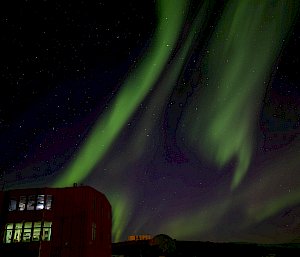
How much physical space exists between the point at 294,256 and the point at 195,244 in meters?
21.9

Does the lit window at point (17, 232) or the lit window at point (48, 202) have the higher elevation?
the lit window at point (48, 202)

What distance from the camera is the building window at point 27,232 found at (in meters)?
35.9

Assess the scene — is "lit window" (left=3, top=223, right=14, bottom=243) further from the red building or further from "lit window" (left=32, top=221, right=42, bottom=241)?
"lit window" (left=32, top=221, right=42, bottom=241)

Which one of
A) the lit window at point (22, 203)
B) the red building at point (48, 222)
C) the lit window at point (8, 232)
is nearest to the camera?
the red building at point (48, 222)

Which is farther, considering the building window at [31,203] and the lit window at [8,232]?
the building window at [31,203]

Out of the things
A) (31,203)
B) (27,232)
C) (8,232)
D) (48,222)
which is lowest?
(27,232)

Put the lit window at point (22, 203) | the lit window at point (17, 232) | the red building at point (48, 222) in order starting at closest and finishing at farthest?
the red building at point (48, 222) < the lit window at point (17, 232) < the lit window at point (22, 203)

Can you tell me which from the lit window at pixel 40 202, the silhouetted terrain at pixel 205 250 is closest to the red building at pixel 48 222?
the lit window at pixel 40 202

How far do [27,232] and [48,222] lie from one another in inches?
105

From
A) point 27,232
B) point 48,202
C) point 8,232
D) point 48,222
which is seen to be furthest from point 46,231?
point 8,232

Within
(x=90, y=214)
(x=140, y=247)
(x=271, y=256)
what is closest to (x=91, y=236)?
(x=90, y=214)

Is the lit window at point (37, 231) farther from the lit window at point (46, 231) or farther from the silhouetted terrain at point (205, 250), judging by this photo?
the silhouetted terrain at point (205, 250)

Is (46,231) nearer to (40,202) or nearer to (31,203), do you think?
(40,202)

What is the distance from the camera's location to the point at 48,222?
36.4 metres
